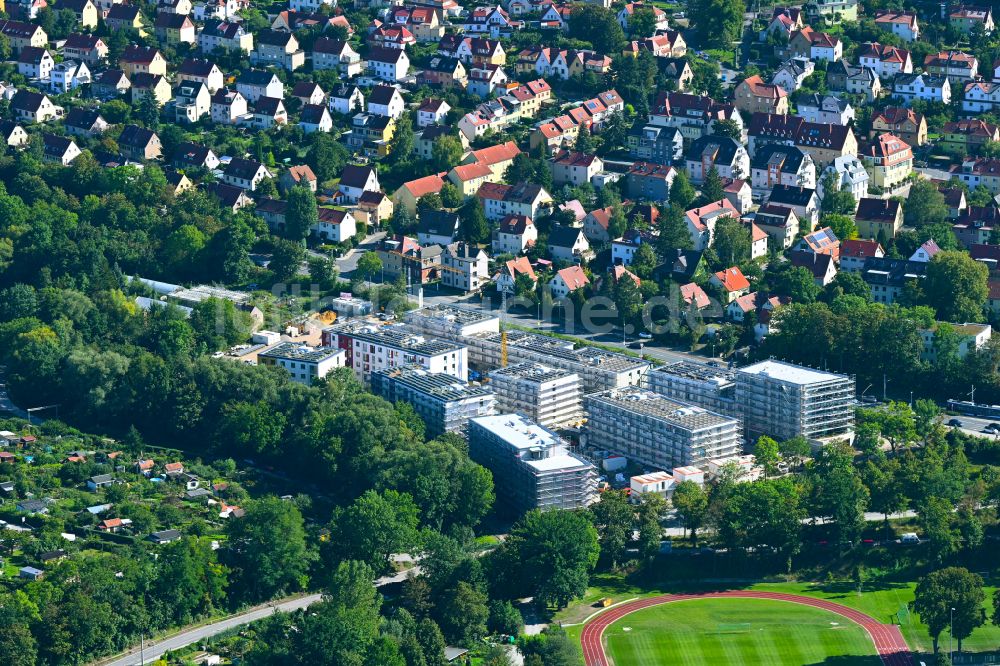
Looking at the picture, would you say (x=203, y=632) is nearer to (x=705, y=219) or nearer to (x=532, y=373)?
(x=532, y=373)

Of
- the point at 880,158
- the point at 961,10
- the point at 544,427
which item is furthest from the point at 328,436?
the point at 961,10

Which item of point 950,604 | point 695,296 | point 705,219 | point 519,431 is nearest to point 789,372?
point 695,296

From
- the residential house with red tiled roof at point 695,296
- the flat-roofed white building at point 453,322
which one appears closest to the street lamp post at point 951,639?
the residential house with red tiled roof at point 695,296

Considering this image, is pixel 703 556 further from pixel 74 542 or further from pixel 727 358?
pixel 74 542

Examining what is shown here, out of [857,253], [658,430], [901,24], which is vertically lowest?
[658,430]

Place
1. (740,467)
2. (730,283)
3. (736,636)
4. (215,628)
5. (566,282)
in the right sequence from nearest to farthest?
(215,628) < (736,636) < (740,467) < (730,283) < (566,282)

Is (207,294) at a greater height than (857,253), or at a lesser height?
lesser
